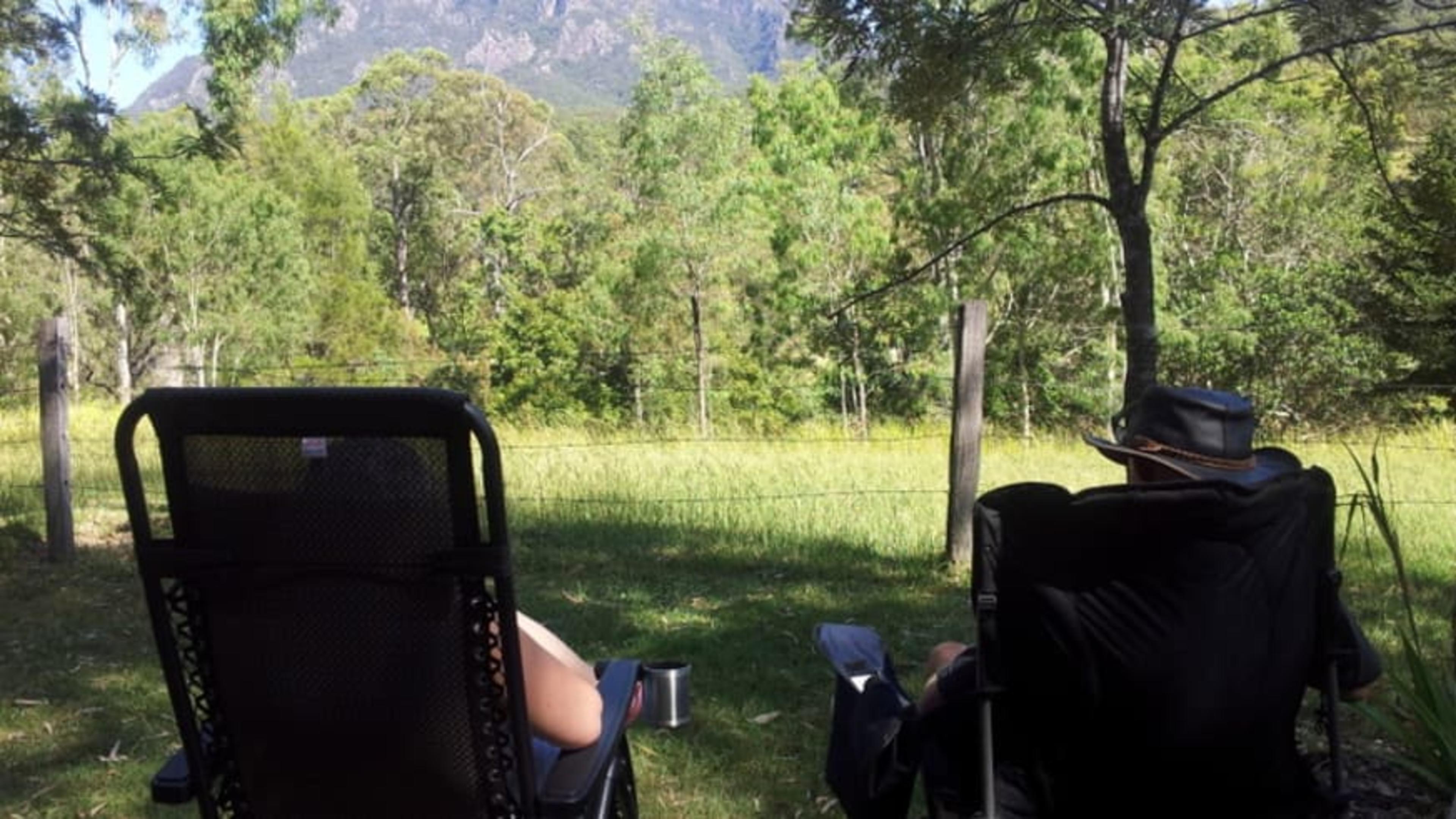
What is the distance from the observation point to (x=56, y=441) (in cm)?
654

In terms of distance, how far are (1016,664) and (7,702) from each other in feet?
11.7

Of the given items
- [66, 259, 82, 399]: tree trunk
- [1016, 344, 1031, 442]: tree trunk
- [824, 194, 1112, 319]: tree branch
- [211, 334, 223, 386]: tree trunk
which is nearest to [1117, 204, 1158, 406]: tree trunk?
[824, 194, 1112, 319]: tree branch

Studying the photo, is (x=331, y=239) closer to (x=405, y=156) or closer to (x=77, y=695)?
(x=405, y=156)

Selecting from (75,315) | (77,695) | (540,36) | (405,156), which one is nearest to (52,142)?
(77,695)

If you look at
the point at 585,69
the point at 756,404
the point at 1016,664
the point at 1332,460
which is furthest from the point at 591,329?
the point at 585,69

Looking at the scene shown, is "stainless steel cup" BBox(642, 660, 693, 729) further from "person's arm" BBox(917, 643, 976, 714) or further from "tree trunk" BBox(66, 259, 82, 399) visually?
"tree trunk" BBox(66, 259, 82, 399)

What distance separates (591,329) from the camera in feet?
87.0

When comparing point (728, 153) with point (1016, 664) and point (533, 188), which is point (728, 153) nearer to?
point (533, 188)

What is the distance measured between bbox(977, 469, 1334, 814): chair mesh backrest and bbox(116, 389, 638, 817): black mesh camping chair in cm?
80

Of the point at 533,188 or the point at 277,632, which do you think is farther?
the point at 533,188

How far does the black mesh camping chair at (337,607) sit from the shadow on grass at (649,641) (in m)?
1.43

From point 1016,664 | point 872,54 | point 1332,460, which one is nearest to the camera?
point 1016,664

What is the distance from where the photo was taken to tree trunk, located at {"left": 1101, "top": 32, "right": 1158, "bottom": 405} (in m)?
4.62

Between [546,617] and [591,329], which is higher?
[591,329]
